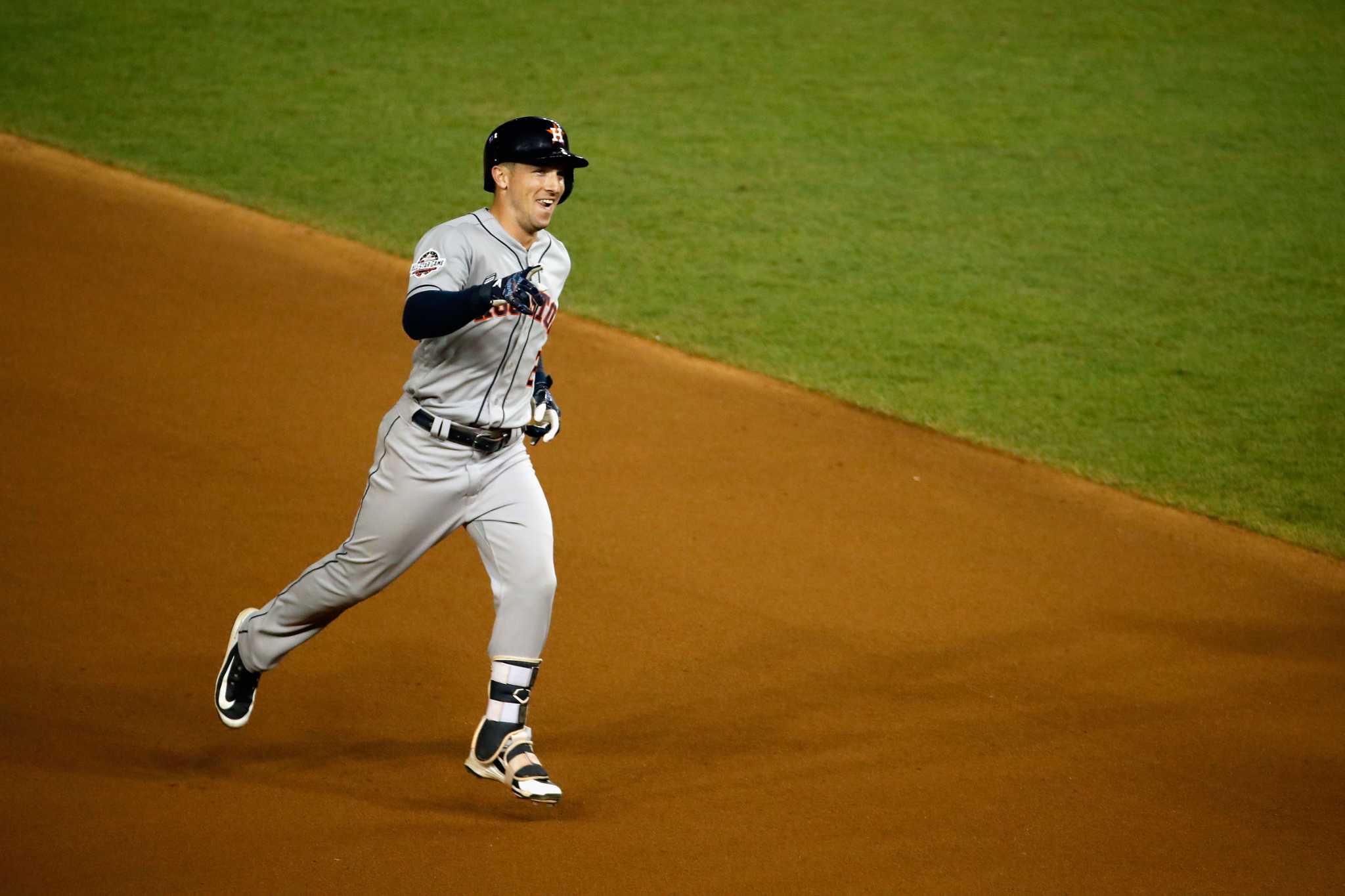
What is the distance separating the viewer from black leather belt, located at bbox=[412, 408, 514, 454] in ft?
12.5

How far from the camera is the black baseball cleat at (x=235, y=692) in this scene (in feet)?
13.4

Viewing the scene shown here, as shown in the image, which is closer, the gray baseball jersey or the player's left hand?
the gray baseball jersey

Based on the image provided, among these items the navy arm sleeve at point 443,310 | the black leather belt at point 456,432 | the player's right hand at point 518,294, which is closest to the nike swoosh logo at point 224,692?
the black leather belt at point 456,432

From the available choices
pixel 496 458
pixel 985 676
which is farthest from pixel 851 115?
pixel 496 458

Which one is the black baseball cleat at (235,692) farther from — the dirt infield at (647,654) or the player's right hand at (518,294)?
the player's right hand at (518,294)

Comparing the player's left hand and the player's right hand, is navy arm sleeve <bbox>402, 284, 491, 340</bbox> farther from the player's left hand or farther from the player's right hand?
the player's left hand

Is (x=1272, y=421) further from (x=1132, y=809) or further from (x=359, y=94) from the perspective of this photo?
(x=359, y=94)

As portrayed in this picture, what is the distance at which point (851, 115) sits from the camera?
10.9 m

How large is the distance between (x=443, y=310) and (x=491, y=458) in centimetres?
54

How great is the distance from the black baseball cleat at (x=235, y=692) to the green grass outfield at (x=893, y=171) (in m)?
3.47

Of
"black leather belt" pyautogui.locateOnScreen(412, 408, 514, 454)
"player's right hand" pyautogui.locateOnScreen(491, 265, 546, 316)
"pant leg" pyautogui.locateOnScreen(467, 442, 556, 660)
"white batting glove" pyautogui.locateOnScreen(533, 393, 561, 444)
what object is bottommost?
"pant leg" pyautogui.locateOnScreen(467, 442, 556, 660)

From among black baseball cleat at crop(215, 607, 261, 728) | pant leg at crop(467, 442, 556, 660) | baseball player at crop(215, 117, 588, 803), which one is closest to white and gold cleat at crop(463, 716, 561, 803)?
baseball player at crop(215, 117, 588, 803)

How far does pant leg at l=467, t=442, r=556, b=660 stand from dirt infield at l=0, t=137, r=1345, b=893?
0.47 metres

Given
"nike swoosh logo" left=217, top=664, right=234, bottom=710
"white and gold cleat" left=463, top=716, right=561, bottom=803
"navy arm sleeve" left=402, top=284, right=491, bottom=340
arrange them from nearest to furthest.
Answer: "navy arm sleeve" left=402, top=284, right=491, bottom=340 → "white and gold cleat" left=463, top=716, right=561, bottom=803 → "nike swoosh logo" left=217, top=664, right=234, bottom=710
